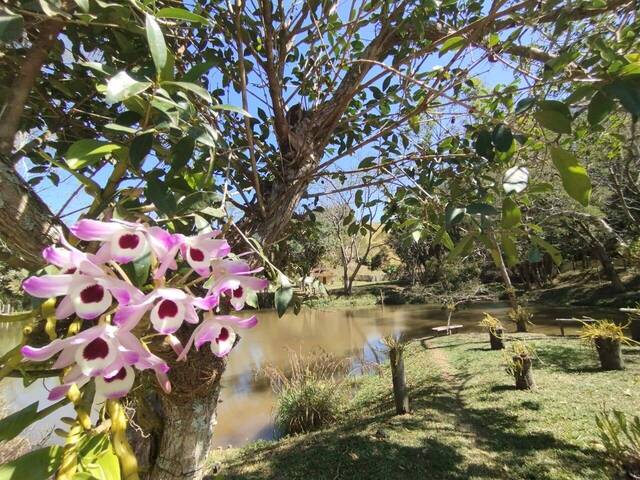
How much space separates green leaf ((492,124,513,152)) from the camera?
0.67m

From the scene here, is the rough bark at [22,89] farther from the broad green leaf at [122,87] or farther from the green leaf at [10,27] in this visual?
the broad green leaf at [122,87]

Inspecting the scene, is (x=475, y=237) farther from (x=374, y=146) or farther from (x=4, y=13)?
(x=374, y=146)

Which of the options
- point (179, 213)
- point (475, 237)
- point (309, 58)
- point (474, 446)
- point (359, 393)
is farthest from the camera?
point (359, 393)

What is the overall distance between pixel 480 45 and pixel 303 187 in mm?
719

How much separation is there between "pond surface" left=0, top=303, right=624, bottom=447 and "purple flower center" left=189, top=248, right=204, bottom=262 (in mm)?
3305

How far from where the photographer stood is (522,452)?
9.50ft

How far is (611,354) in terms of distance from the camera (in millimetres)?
4441

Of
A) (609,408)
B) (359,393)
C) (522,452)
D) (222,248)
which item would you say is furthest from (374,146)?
(359,393)

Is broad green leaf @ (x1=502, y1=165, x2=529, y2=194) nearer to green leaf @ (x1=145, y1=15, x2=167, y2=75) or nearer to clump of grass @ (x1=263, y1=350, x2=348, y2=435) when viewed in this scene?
green leaf @ (x1=145, y1=15, x2=167, y2=75)

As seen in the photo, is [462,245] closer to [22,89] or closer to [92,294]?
[92,294]

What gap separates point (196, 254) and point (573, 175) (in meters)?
0.56

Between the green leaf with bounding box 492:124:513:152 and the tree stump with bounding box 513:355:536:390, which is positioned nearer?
the green leaf with bounding box 492:124:513:152

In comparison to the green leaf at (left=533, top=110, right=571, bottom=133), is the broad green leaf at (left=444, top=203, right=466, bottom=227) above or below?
below

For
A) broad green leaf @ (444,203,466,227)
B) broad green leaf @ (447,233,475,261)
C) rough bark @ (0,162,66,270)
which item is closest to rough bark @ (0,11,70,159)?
rough bark @ (0,162,66,270)
